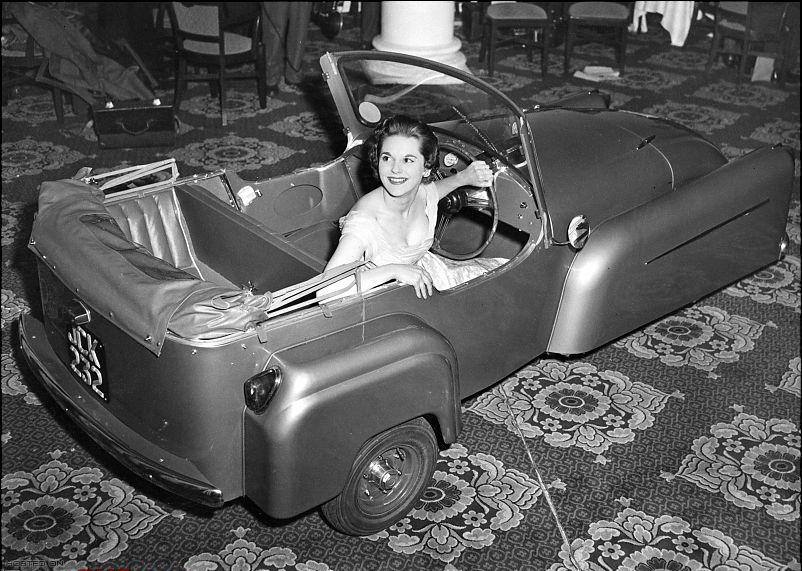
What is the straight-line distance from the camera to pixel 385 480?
2.73 m

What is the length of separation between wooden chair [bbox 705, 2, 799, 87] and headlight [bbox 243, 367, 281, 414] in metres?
6.42

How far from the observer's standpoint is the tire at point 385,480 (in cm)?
263

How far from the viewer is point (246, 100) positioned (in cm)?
679

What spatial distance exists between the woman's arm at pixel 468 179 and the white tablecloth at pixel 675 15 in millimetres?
6070

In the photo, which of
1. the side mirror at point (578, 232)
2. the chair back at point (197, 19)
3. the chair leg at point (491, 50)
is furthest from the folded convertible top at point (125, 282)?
the chair leg at point (491, 50)

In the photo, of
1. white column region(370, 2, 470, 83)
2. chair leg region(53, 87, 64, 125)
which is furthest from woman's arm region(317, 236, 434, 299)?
white column region(370, 2, 470, 83)

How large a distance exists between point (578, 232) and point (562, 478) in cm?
89

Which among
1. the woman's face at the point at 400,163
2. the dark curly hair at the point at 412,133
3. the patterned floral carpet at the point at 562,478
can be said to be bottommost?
the patterned floral carpet at the point at 562,478

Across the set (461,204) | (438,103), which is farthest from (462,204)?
(438,103)

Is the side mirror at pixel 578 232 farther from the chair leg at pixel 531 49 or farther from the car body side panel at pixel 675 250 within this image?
the chair leg at pixel 531 49

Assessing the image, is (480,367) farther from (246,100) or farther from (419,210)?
(246,100)

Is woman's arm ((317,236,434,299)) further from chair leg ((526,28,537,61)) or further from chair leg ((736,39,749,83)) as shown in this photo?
chair leg ((736,39,749,83))

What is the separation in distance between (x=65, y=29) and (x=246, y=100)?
138 centimetres

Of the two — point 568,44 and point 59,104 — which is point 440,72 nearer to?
point 59,104
